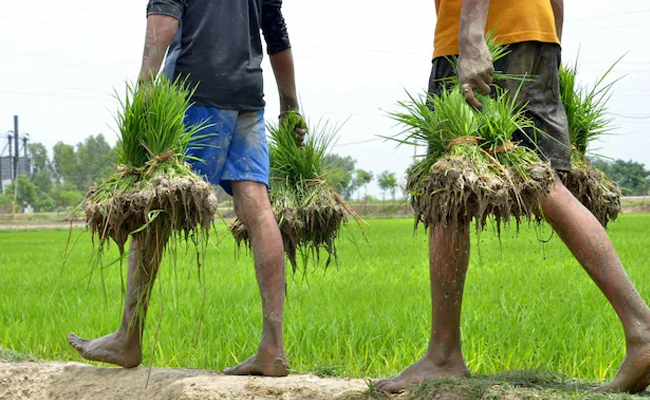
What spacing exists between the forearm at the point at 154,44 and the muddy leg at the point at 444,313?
1093 millimetres

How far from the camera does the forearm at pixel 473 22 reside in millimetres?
1999

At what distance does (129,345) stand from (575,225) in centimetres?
165

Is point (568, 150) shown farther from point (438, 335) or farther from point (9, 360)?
point (9, 360)

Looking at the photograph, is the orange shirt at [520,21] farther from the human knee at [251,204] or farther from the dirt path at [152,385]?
the dirt path at [152,385]

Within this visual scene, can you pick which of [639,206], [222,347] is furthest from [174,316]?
[639,206]

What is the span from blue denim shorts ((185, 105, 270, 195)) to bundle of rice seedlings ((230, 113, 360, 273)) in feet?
0.86

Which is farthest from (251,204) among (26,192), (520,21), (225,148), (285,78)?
(26,192)

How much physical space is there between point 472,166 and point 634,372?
2.47 ft

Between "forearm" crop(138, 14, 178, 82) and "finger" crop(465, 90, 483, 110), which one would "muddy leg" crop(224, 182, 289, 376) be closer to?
"forearm" crop(138, 14, 178, 82)

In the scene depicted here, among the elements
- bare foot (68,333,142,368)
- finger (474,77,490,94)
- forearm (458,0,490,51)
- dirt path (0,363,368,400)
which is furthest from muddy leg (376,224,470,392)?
bare foot (68,333,142,368)

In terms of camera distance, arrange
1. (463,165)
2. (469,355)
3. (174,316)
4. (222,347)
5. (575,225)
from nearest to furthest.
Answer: (463,165) < (575,225) < (469,355) < (222,347) < (174,316)

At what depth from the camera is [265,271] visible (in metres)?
2.41

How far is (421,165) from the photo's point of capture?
203cm

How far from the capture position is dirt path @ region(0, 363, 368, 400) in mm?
2234
